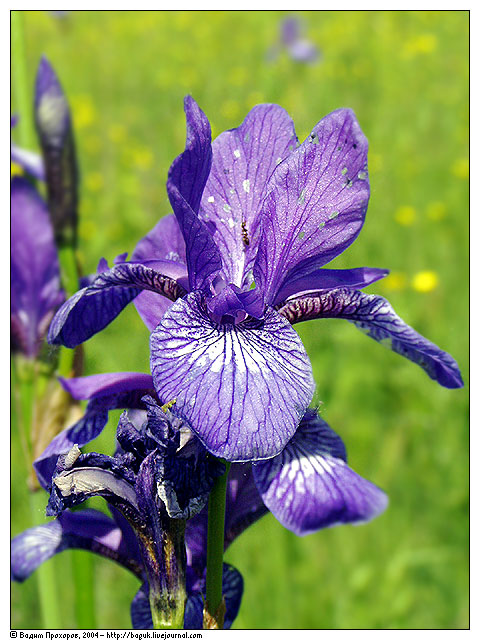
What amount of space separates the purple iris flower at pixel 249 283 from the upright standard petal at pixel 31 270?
1.41 ft

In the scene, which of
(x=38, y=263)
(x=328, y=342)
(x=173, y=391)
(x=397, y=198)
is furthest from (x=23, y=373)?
(x=397, y=198)

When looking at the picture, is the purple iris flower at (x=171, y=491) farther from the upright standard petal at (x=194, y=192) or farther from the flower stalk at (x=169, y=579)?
the upright standard petal at (x=194, y=192)

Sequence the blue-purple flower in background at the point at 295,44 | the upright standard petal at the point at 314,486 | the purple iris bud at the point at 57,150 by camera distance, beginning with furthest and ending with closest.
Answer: the blue-purple flower in background at the point at 295,44, the purple iris bud at the point at 57,150, the upright standard petal at the point at 314,486

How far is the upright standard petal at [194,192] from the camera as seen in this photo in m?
0.74

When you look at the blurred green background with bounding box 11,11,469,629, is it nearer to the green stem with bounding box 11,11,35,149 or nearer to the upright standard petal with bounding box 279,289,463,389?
the upright standard petal with bounding box 279,289,463,389

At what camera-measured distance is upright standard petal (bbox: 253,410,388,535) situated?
0.63 m

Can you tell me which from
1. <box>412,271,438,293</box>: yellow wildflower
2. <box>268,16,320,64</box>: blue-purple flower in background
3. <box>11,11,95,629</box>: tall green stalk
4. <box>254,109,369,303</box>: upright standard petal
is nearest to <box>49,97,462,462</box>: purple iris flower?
<box>254,109,369,303</box>: upright standard petal

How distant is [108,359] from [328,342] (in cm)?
107

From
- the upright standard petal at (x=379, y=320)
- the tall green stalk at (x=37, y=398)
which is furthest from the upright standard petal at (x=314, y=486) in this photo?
the tall green stalk at (x=37, y=398)

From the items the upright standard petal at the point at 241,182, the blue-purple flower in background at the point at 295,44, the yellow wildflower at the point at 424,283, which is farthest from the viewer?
the blue-purple flower in background at the point at 295,44

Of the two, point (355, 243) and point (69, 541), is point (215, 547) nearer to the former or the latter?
point (69, 541)

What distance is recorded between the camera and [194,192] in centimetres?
80

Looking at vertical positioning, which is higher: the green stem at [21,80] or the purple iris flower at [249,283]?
the green stem at [21,80]

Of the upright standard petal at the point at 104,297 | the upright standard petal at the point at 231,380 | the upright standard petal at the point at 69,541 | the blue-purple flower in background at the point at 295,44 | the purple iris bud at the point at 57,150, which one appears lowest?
the upright standard petal at the point at 69,541
